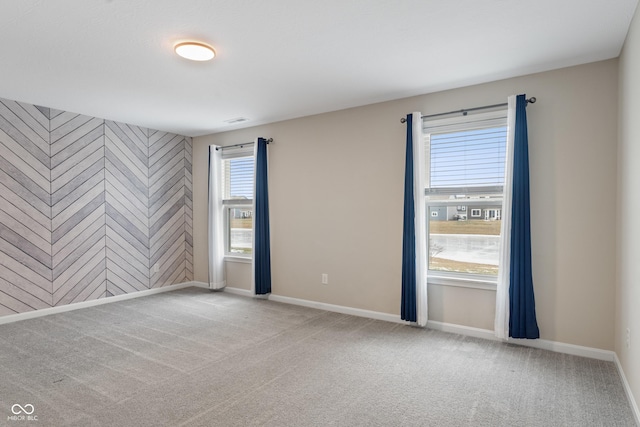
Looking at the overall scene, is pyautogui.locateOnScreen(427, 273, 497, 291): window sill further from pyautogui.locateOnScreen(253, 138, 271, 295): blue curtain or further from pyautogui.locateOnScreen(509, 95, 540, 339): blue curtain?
pyautogui.locateOnScreen(253, 138, 271, 295): blue curtain

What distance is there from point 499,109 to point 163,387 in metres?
3.71

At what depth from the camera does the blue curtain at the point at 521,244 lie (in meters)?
3.25

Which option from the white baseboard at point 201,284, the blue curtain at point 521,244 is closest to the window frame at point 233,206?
the white baseboard at point 201,284

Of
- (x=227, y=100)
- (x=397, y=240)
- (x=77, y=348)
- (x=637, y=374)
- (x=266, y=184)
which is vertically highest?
(x=227, y=100)

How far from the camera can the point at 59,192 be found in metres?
4.53

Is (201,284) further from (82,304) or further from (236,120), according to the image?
(236,120)

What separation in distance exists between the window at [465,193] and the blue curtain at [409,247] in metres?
0.21

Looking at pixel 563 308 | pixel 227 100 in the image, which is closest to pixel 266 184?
pixel 227 100

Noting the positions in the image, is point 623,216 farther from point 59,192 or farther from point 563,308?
point 59,192

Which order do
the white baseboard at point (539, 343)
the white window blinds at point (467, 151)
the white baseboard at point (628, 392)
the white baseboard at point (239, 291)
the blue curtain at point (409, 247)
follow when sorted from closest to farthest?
the white baseboard at point (628, 392), the white baseboard at point (539, 343), the white window blinds at point (467, 151), the blue curtain at point (409, 247), the white baseboard at point (239, 291)

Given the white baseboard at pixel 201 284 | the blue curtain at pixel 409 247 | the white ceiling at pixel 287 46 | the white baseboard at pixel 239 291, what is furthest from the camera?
the white baseboard at pixel 201 284

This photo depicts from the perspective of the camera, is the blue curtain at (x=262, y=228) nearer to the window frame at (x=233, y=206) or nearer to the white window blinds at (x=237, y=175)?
the window frame at (x=233, y=206)

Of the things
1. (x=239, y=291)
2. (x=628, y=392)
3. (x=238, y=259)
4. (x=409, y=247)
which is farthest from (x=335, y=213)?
(x=628, y=392)

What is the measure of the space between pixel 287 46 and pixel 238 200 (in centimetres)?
321
